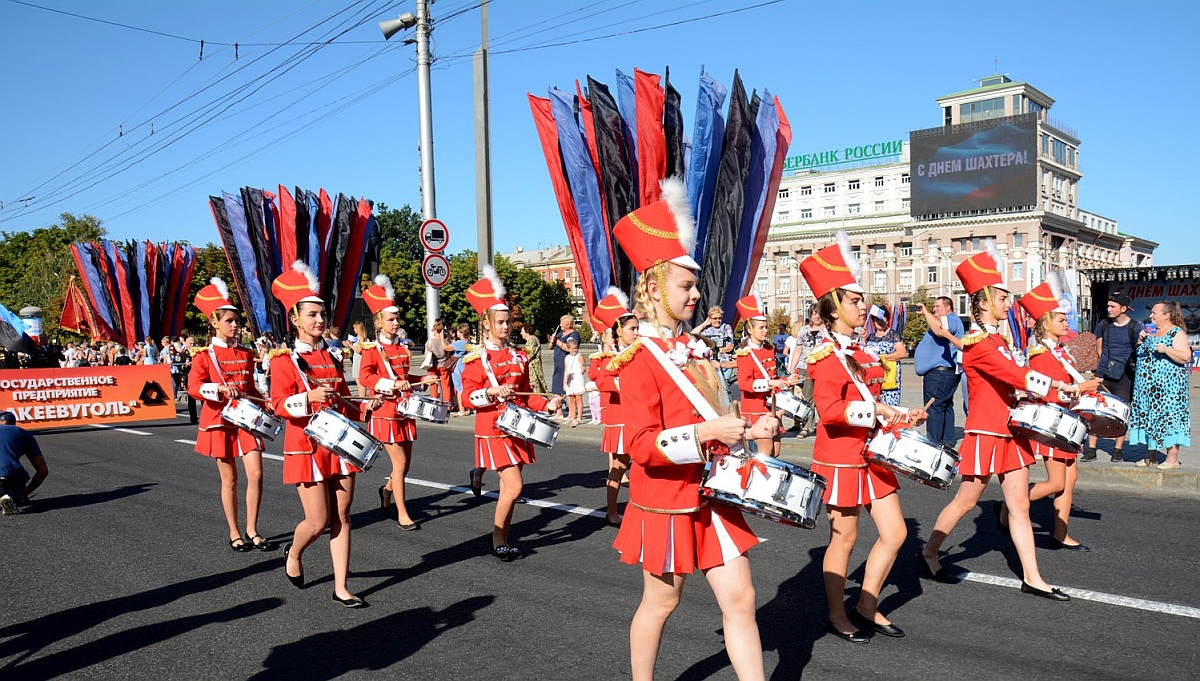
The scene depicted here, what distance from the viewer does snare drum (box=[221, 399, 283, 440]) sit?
7.05 metres

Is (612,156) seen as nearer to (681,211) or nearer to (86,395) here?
(681,211)

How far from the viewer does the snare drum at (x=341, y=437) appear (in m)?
5.60

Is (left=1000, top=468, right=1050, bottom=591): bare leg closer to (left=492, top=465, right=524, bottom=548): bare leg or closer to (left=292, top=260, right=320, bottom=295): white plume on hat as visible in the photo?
(left=492, top=465, right=524, bottom=548): bare leg

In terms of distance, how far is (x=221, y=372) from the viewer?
25.2 feet

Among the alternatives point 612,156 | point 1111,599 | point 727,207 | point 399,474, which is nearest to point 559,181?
point 612,156

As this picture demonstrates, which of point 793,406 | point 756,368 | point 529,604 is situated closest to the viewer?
point 529,604

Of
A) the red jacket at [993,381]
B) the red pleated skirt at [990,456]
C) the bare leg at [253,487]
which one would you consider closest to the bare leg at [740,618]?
the red pleated skirt at [990,456]

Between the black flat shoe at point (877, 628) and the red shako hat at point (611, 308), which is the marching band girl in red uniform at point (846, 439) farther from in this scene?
the red shako hat at point (611, 308)

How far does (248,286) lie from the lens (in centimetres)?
1959

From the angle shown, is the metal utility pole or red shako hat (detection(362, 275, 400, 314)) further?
the metal utility pole

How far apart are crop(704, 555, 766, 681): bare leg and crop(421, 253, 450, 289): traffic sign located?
12.1m

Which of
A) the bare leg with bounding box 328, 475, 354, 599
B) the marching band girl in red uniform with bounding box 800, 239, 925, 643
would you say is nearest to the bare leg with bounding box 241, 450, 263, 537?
the bare leg with bounding box 328, 475, 354, 599

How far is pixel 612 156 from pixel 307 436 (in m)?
9.77

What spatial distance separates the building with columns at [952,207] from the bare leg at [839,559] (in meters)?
71.3
